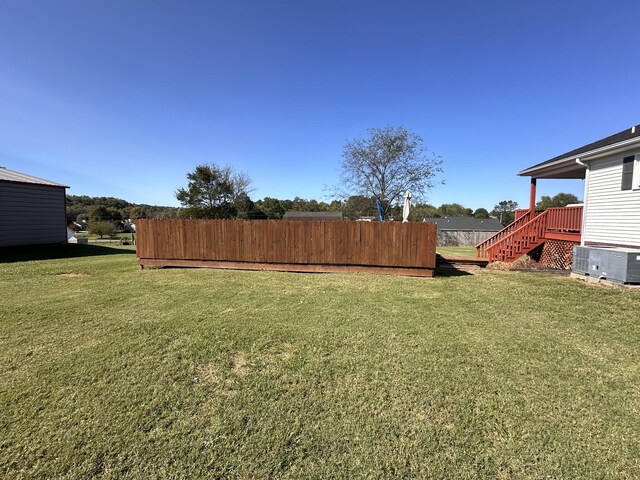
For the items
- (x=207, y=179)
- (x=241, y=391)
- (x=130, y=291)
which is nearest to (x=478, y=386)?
(x=241, y=391)

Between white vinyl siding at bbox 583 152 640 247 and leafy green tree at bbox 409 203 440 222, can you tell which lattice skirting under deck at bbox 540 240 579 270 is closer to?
white vinyl siding at bbox 583 152 640 247

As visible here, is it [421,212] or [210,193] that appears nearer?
[210,193]

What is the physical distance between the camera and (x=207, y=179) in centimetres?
3741

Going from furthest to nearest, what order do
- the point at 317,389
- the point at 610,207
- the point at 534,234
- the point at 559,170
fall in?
1. the point at 559,170
2. the point at 534,234
3. the point at 610,207
4. the point at 317,389

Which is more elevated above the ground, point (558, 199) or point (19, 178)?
point (558, 199)

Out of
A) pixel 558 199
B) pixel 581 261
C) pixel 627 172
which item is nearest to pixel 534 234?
pixel 581 261

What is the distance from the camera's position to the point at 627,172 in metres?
7.89

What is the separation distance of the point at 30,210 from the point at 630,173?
21.2 metres

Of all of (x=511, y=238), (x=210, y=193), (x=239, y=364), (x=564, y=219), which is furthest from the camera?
(x=210, y=193)

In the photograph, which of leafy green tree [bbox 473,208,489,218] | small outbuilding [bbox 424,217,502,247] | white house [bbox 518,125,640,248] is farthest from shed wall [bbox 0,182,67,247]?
leafy green tree [bbox 473,208,489,218]

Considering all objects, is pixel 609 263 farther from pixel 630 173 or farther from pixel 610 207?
pixel 630 173

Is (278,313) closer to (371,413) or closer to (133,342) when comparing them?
(133,342)

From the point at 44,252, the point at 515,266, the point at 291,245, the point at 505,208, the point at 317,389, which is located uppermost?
the point at 505,208

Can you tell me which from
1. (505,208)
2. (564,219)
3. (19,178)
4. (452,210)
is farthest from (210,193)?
(505,208)
